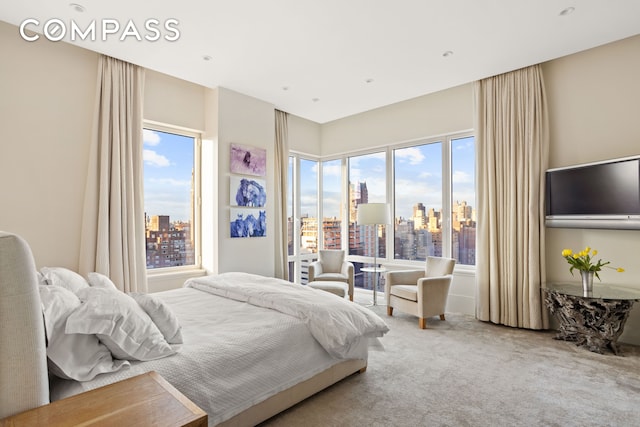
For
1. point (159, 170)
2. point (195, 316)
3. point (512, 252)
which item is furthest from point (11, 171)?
point (512, 252)

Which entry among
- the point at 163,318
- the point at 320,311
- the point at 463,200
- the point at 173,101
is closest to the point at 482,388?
the point at 320,311

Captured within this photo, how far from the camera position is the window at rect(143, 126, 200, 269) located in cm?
416

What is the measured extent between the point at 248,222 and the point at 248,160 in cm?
86

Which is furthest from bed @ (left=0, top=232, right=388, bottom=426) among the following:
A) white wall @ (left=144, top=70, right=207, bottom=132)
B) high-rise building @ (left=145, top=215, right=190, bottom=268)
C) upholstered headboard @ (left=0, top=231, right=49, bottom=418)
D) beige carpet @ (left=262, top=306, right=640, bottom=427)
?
white wall @ (left=144, top=70, right=207, bottom=132)

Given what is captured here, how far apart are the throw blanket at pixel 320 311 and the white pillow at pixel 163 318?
778 mm

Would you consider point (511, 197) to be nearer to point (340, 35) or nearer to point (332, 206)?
point (340, 35)

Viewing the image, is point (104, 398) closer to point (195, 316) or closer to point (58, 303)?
point (58, 303)

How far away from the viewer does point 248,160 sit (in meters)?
4.61

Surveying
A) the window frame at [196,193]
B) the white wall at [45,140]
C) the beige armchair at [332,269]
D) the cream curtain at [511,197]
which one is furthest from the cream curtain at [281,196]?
the cream curtain at [511,197]

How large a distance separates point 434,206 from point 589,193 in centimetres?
189

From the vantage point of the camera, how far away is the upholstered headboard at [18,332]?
1105 mm

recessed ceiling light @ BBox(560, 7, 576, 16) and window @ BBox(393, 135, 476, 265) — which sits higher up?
recessed ceiling light @ BBox(560, 7, 576, 16)

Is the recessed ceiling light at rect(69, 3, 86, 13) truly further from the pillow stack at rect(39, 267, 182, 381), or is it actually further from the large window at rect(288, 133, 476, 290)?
the large window at rect(288, 133, 476, 290)

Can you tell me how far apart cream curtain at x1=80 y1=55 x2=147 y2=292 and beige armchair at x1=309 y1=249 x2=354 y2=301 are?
2223 mm
